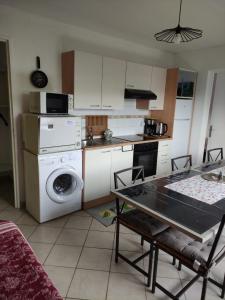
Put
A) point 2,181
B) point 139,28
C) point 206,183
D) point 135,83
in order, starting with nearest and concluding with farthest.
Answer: point 206,183
point 139,28
point 135,83
point 2,181

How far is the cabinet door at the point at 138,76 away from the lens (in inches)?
134

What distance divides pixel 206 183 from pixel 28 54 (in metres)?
2.50

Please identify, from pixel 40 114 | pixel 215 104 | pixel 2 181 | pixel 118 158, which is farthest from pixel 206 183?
pixel 2 181

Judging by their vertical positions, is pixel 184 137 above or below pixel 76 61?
below

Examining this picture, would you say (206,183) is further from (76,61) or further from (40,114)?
(76,61)

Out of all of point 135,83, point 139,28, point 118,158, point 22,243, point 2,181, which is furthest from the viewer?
point 2,181

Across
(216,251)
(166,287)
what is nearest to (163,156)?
(166,287)

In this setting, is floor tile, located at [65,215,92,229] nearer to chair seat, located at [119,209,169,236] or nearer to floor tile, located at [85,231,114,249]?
floor tile, located at [85,231,114,249]

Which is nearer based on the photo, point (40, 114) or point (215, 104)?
point (40, 114)

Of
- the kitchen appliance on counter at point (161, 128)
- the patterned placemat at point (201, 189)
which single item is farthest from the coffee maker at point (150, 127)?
the patterned placemat at point (201, 189)

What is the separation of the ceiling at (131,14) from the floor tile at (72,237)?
2.43 metres

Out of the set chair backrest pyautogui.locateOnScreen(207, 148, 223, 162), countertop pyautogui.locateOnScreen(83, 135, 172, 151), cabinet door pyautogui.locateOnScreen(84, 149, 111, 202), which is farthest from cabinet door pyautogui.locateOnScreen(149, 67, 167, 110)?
cabinet door pyautogui.locateOnScreen(84, 149, 111, 202)

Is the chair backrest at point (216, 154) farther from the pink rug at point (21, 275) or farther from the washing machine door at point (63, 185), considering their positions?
the pink rug at point (21, 275)

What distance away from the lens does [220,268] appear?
6.76 ft
